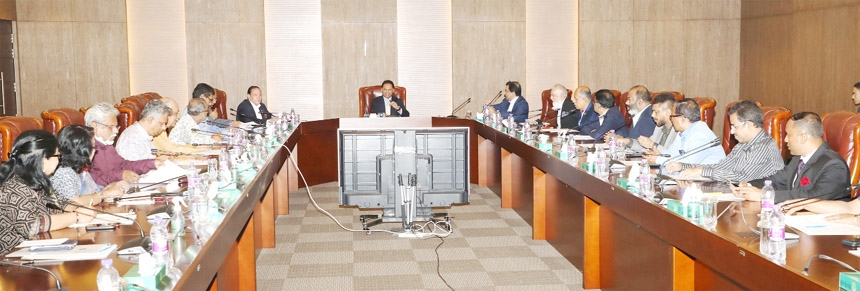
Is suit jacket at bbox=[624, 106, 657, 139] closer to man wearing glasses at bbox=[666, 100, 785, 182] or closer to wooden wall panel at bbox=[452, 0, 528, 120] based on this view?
man wearing glasses at bbox=[666, 100, 785, 182]

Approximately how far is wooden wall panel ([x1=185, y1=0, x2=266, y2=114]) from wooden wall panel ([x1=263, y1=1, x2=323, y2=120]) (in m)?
0.12

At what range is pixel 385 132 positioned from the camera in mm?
4832

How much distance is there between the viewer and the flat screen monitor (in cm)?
482

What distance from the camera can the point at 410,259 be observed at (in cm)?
448

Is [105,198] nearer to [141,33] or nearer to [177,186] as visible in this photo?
[177,186]

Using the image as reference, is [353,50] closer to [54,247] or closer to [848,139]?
[848,139]

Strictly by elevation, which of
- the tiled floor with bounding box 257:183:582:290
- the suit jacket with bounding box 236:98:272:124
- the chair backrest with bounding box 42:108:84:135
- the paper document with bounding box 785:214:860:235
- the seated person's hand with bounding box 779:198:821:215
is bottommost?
the tiled floor with bounding box 257:183:582:290

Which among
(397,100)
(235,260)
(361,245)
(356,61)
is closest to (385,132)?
(361,245)

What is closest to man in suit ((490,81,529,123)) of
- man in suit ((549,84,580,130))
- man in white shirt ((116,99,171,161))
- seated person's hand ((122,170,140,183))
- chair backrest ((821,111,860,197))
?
man in suit ((549,84,580,130))

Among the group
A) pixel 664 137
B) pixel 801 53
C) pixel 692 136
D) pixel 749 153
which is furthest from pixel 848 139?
pixel 801 53

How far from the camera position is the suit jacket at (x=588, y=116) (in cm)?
601

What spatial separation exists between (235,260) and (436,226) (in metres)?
2.18

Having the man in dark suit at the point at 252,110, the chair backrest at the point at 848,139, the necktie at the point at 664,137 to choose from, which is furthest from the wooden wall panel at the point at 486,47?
the chair backrest at the point at 848,139

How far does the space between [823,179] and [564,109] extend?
411 cm
